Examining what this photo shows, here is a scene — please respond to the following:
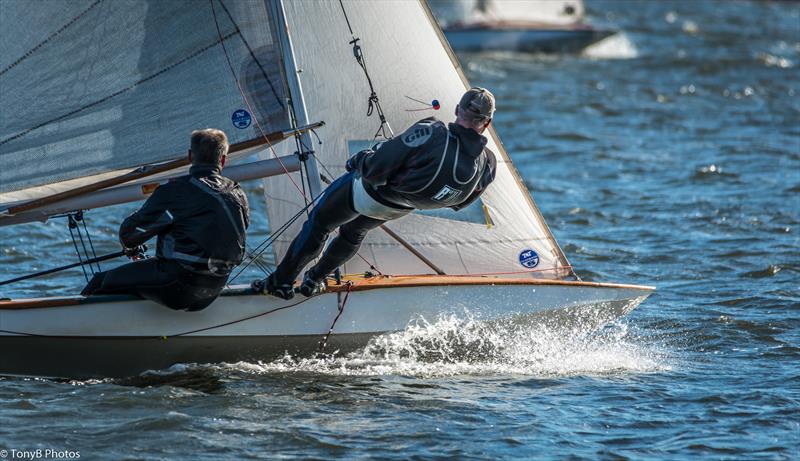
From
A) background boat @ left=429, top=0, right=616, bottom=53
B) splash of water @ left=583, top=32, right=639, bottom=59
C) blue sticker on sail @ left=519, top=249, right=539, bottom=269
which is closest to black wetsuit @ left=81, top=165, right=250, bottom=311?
blue sticker on sail @ left=519, top=249, right=539, bottom=269

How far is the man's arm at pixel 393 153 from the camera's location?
21.5ft

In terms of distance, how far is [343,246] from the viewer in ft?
22.9

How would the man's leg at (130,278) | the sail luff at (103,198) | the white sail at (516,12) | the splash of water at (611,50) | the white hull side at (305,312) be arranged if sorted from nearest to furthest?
the man's leg at (130,278) < the white hull side at (305,312) < the sail luff at (103,198) < the splash of water at (611,50) < the white sail at (516,12)

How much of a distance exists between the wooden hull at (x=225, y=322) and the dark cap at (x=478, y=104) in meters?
1.08

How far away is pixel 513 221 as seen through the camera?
7797mm

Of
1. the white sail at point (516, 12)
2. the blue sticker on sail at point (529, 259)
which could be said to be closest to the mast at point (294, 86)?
the blue sticker on sail at point (529, 259)

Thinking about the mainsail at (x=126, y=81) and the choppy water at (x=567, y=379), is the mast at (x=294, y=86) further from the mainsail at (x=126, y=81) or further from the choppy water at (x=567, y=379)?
the choppy water at (x=567, y=379)

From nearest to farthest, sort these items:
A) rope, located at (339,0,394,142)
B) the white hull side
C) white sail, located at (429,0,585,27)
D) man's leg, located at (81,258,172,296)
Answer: man's leg, located at (81,258,172,296) < the white hull side < rope, located at (339,0,394,142) < white sail, located at (429,0,585,27)

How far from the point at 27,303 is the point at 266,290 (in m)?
1.30

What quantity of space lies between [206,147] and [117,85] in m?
1.19

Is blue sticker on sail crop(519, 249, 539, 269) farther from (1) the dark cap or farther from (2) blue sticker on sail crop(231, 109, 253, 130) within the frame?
(2) blue sticker on sail crop(231, 109, 253, 130)

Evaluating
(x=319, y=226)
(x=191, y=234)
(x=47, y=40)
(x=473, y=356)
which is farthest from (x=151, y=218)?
(x=473, y=356)

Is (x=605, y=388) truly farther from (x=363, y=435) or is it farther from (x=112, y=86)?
(x=112, y=86)

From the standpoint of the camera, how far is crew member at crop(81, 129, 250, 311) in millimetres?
6504
